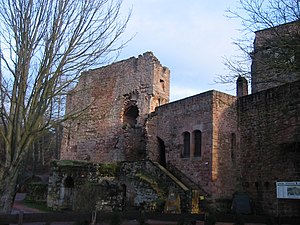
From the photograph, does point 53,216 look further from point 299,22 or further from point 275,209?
point 275,209

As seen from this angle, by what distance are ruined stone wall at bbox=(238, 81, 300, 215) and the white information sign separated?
1.58 m

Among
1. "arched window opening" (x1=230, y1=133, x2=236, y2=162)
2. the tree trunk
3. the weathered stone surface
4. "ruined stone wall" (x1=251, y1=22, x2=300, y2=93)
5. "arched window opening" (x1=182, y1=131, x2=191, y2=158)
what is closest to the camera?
the tree trunk

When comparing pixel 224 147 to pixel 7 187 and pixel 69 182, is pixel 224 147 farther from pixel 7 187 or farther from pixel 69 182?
pixel 7 187

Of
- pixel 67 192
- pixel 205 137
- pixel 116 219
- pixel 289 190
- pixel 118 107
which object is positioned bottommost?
pixel 116 219

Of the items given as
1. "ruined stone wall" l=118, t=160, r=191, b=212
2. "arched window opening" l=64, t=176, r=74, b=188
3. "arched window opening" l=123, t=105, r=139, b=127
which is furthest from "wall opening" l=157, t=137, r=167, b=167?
"arched window opening" l=64, t=176, r=74, b=188

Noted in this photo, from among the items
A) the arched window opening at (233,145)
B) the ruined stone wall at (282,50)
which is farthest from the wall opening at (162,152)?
the ruined stone wall at (282,50)

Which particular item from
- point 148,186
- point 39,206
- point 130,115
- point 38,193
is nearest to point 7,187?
point 148,186

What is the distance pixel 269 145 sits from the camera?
14508 mm

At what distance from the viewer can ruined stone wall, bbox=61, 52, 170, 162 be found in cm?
2064

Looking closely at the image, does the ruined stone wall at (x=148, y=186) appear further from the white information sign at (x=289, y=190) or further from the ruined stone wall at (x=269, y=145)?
the white information sign at (x=289, y=190)

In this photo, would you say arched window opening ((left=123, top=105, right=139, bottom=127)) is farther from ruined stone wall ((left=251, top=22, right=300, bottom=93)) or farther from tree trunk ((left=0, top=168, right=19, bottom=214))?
tree trunk ((left=0, top=168, right=19, bottom=214))

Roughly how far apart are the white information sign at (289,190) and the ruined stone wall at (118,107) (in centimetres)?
951

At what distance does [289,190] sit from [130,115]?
13047 millimetres

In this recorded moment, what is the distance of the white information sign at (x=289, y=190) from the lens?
1134 cm
